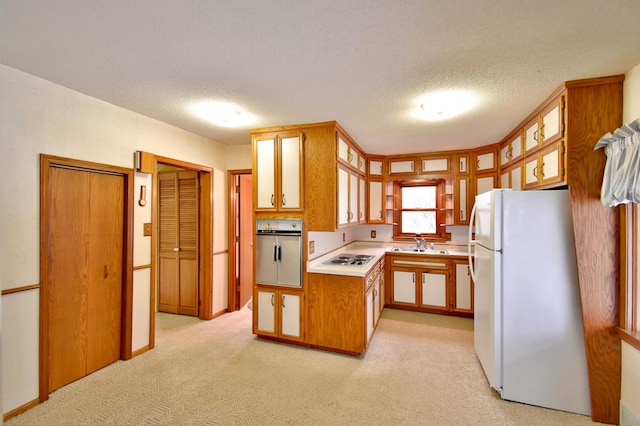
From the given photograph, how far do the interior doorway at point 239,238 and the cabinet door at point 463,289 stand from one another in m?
2.99

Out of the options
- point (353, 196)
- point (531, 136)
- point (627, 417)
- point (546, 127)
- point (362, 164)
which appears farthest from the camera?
point (362, 164)

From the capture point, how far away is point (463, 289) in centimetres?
386

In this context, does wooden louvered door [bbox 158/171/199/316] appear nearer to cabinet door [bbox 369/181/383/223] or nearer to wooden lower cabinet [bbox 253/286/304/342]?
wooden lower cabinet [bbox 253/286/304/342]

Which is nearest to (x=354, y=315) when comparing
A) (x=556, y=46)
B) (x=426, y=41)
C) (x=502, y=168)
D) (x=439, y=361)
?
(x=439, y=361)

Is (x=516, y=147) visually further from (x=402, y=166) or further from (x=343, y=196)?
(x=343, y=196)

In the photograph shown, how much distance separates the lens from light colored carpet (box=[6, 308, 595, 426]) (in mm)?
1964

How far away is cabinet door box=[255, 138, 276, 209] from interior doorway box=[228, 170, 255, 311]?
853mm

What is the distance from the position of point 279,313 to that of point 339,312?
0.71m

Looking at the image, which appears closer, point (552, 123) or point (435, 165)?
point (552, 123)

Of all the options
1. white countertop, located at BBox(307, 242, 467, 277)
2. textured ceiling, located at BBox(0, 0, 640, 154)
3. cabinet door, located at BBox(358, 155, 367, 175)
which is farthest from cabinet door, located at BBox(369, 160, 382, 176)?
textured ceiling, located at BBox(0, 0, 640, 154)

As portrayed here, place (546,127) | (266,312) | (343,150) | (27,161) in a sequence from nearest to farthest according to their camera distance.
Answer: (27,161), (546,127), (266,312), (343,150)

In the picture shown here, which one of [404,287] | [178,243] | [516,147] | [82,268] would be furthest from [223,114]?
[404,287]

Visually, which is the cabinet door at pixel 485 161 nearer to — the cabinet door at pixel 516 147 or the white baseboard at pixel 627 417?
the cabinet door at pixel 516 147

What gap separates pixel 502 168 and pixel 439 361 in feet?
8.67
